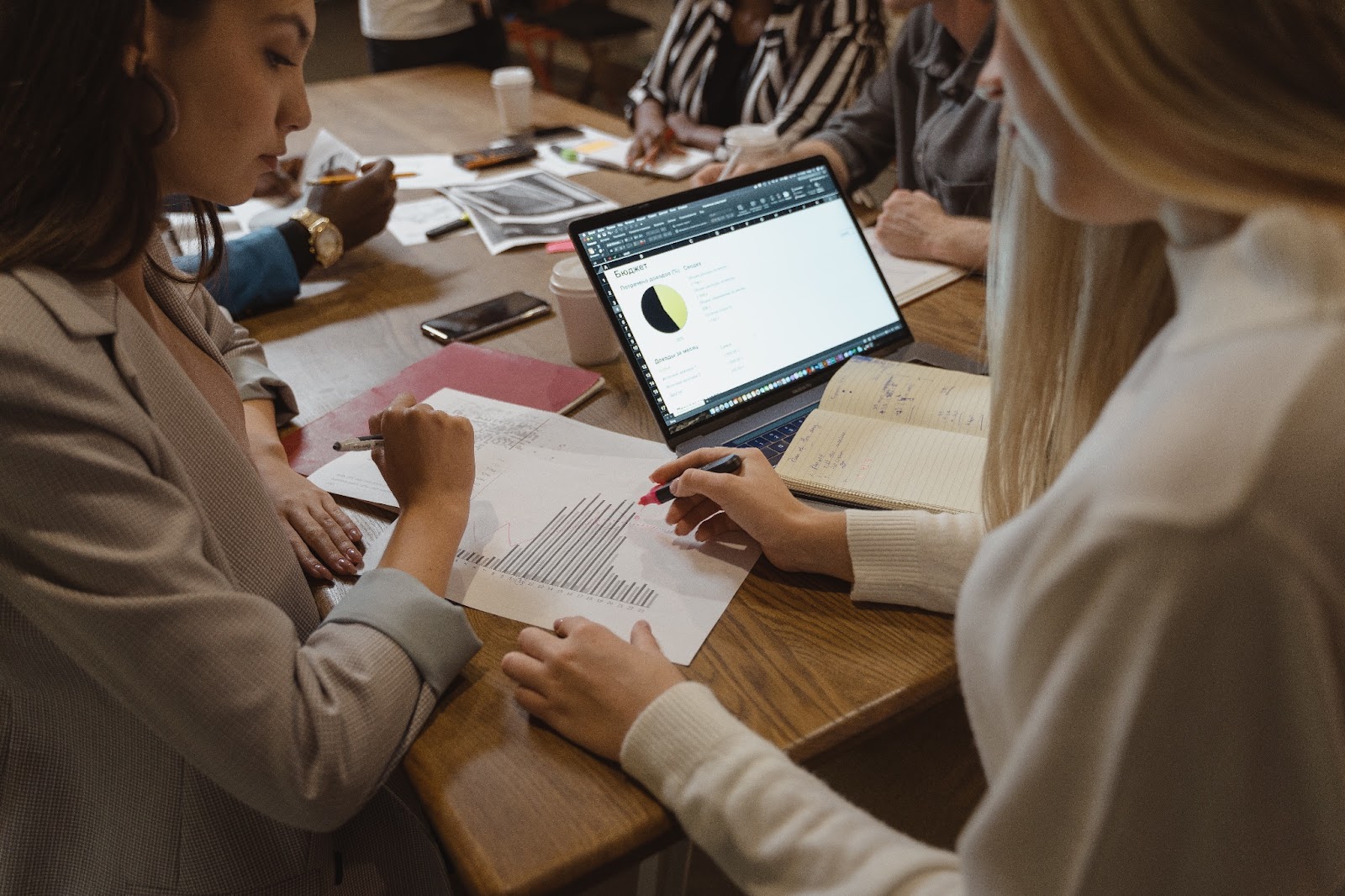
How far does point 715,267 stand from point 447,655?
1.80 feet

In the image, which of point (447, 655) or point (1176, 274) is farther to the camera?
point (447, 655)

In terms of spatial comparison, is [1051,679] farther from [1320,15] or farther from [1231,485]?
[1320,15]

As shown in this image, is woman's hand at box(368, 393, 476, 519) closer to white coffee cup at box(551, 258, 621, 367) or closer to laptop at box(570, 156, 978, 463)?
laptop at box(570, 156, 978, 463)

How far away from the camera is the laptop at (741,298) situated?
3.27ft

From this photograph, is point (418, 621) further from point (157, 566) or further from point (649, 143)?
point (649, 143)

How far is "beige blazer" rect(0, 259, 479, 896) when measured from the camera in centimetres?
57

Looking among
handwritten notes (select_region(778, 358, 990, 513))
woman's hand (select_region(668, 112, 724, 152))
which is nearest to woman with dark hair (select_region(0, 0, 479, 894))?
handwritten notes (select_region(778, 358, 990, 513))

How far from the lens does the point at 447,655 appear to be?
71 centimetres

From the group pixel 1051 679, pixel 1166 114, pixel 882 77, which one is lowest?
pixel 882 77

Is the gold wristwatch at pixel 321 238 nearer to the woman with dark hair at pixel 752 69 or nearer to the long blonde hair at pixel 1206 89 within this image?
the woman with dark hair at pixel 752 69

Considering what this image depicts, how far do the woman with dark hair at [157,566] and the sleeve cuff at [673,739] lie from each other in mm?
166

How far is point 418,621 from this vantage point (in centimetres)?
71

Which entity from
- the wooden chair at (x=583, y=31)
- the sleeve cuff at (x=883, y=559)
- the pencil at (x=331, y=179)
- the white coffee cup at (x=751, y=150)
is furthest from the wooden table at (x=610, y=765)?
the wooden chair at (x=583, y=31)

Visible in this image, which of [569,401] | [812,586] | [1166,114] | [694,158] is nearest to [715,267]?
[569,401]
